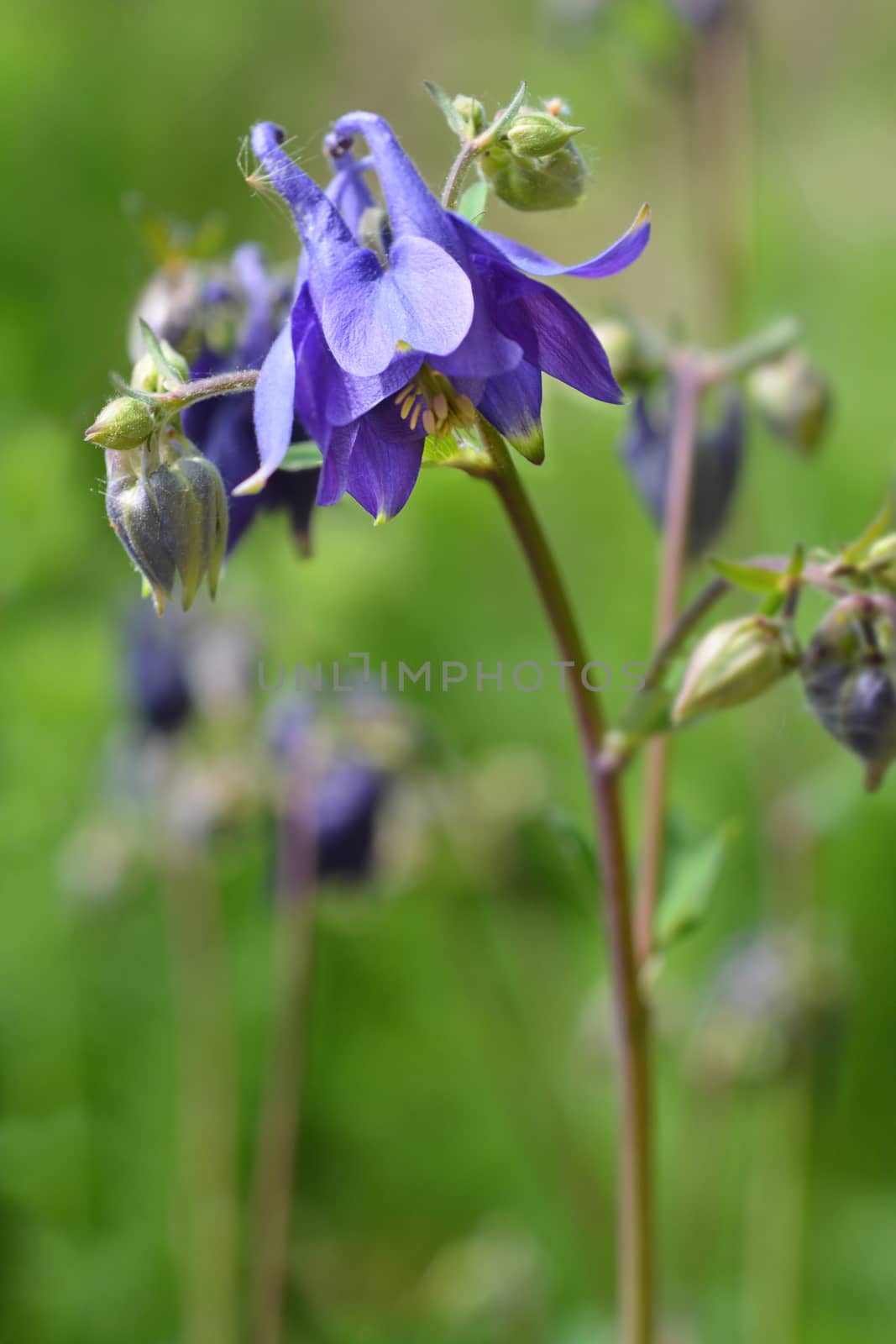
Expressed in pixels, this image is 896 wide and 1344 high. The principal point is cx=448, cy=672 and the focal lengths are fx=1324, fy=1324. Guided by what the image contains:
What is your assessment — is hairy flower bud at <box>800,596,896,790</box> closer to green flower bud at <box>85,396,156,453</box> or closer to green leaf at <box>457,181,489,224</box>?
green leaf at <box>457,181,489,224</box>

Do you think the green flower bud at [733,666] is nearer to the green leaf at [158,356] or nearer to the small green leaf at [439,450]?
the small green leaf at [439,450]

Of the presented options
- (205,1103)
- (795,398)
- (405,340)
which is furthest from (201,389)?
(205,1103)

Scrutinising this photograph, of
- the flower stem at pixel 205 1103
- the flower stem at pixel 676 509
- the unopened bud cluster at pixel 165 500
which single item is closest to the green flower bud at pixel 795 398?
the flower stem at pixel 676 509

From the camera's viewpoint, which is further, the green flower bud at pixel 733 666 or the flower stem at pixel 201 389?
the green flower bud at pixel 733 666

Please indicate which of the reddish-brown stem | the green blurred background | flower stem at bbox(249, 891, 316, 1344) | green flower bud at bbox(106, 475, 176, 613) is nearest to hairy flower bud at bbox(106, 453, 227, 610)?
green flower bud at bbox(106, 475, 176, 613)

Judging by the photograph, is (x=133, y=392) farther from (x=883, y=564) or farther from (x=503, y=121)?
(x=883, y=564)

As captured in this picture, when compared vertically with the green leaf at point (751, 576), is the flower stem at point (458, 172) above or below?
above
